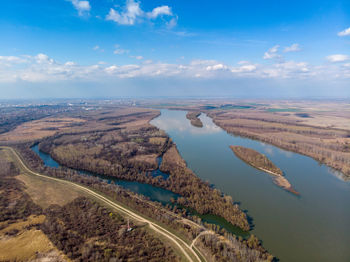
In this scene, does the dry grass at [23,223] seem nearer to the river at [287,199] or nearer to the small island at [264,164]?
the river at [287,199]

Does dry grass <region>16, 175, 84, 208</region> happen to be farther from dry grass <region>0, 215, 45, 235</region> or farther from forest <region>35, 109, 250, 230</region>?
forest <region>35, 109, 250, 230</region>

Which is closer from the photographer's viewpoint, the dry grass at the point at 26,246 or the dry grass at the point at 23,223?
the dry grass at the point at 26,246

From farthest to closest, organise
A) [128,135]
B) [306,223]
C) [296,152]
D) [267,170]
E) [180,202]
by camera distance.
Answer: [128,135] → [296,152] → [267,170] → [180,202] → [306,223]

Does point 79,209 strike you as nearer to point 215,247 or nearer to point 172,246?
point 172,246

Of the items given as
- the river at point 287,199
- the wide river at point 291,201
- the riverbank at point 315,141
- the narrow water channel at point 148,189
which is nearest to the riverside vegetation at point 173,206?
the narrow water channel at point 148,189

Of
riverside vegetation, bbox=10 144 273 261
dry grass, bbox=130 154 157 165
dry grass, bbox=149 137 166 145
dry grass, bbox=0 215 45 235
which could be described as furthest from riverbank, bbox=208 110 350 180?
dry grass, bbox=0 215 45 235

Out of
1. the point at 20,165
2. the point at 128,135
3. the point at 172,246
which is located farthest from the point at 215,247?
the point at 128,135
